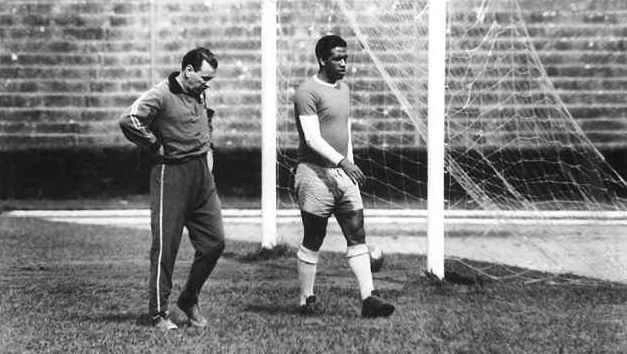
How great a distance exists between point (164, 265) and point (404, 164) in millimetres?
8733

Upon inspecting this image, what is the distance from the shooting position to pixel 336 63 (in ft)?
25.7

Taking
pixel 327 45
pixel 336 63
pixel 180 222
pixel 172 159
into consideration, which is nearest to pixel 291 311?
pixel 180 222

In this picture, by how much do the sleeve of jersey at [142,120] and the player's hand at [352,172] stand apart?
1.27 meters

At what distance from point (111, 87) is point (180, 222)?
904 centimetres

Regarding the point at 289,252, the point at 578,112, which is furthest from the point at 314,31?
the point at 289,252

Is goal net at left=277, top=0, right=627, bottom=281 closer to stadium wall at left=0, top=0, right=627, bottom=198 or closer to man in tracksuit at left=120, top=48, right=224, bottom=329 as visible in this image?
stadium wall at left=0, top=0, right=627, bottom=198

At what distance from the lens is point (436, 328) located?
7375 millimetres

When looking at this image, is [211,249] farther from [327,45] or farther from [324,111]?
[327,45]

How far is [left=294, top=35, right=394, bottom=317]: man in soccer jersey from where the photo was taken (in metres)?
7.82

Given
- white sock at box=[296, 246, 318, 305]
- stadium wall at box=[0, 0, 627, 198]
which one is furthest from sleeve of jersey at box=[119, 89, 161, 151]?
stadium wall at box=[0, 0, 627, 198]

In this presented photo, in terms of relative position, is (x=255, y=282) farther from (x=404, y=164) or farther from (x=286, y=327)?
(x=404, y=164)

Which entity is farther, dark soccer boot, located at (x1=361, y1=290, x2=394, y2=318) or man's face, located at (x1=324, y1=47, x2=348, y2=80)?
man's face, located at (x1=324, y1=47, x2=348, y2=80)

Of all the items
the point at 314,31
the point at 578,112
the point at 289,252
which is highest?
the point at 314,31

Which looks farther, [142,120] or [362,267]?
Answer: [362,267]
